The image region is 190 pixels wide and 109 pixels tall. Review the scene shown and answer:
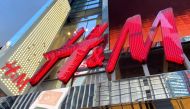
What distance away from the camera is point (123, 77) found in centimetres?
851

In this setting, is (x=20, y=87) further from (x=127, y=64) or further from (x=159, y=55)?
(x=159, y=55)

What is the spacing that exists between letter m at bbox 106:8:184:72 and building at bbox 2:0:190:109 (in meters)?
0.40

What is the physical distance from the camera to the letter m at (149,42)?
649 centimetres

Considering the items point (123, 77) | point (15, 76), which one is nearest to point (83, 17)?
point (123, 77)

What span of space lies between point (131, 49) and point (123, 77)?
182 centimetres

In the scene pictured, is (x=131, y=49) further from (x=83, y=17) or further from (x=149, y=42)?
(x=83, y=17)

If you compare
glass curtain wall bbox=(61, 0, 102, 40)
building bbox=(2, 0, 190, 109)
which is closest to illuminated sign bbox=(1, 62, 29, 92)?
building bbox=(2, 0, 190, 109)

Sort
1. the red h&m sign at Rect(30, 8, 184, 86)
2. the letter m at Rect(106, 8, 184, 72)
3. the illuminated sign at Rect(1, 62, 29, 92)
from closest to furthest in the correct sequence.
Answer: the letter m at Rect(106, 8, 184, 72) → the red h&m sign at Rect(30, 8, 184, 86) → the illuminated sign at Rect(1, 62, 29, 92)

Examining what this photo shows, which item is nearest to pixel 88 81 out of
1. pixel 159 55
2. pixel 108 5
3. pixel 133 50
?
pixel 133 50

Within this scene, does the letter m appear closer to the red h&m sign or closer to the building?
the red h&m sign

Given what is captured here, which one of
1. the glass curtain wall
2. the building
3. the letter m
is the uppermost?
the letter m

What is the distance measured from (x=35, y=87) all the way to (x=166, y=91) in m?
4.33

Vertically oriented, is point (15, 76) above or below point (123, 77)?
above

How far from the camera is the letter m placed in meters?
6.49
